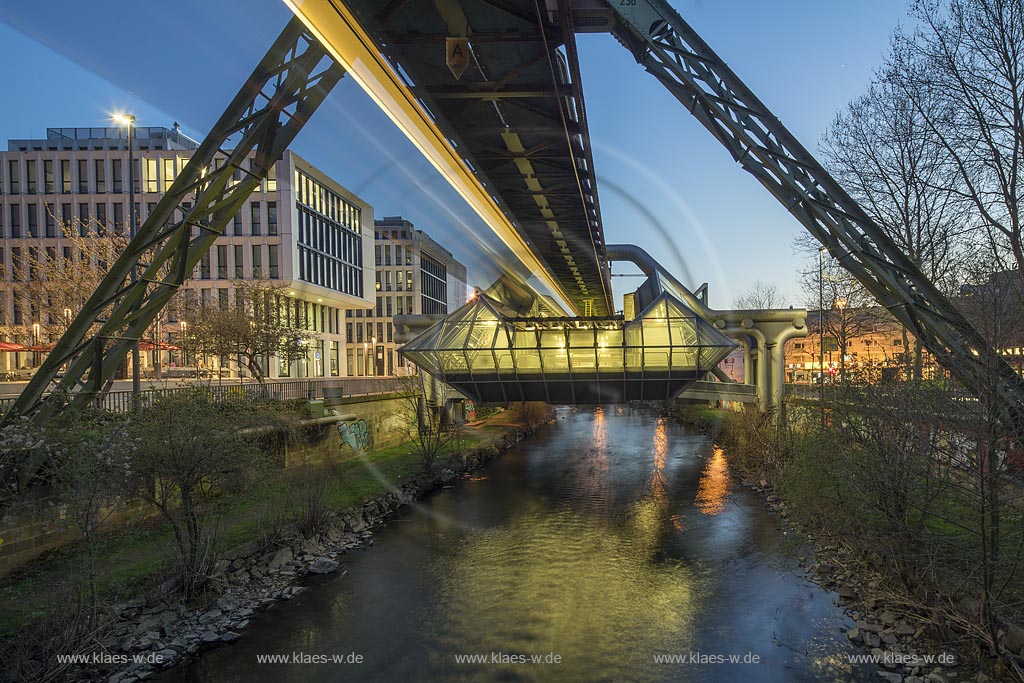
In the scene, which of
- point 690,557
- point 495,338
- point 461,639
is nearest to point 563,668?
point 461,639

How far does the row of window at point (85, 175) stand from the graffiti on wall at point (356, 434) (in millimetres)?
26646

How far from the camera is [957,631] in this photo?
9906mm

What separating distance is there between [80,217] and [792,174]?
53.3 meters

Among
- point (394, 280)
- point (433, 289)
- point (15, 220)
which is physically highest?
point (15, 220)

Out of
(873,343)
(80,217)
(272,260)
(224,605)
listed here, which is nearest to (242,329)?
(272,260)

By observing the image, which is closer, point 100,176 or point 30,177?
point 30,177

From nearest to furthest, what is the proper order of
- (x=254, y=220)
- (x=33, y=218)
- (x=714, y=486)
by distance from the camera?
(x=714, y=486), (x=33, y=218), (x=254, y=220)

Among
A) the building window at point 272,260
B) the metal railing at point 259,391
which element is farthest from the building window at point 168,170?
the metal railing at point 259,391

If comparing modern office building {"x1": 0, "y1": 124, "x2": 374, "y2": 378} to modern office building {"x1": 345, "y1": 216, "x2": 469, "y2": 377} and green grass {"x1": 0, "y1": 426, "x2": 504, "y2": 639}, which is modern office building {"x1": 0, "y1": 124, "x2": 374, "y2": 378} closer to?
modern office building {"x1": 345, "y1": 216, "x2": 469, "y2": 377}

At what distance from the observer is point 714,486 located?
24766mm

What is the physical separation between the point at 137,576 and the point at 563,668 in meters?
7.91

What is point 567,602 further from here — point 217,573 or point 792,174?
point 792,174

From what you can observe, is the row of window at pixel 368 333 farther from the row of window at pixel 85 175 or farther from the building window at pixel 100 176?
the building window at pixel 100 176

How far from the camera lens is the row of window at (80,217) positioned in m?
47.8
